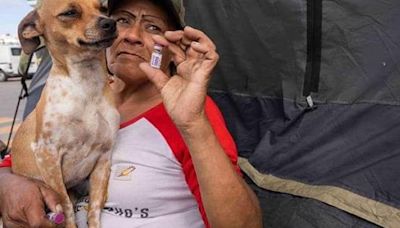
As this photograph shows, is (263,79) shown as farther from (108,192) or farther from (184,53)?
(108,192)

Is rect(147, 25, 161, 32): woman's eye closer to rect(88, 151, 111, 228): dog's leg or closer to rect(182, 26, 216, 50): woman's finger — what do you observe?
rect(182, 26, 216, 50): woman's finger

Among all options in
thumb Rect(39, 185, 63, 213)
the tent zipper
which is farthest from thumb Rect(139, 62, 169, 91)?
the tent zipper

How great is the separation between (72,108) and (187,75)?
45cm

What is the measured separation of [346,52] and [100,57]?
3.24ft

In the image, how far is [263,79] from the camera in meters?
2.32

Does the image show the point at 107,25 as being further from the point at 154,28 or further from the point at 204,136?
the point at 204,136

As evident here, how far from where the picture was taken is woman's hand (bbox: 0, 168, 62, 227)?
5.33 feet

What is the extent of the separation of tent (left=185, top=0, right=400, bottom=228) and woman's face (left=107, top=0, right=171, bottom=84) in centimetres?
56

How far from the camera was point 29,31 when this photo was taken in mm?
1775

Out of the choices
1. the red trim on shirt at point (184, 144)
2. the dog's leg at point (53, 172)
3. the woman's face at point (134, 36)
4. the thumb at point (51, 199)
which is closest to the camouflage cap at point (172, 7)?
the woman's face at point (134, 36)

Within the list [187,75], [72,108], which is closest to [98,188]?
[72,108]

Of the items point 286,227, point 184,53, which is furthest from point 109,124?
point 286,227

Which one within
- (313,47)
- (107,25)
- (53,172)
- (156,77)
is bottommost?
(53,172)

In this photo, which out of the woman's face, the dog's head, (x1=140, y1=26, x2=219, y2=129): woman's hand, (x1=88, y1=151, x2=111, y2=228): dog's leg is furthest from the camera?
the woman's face
